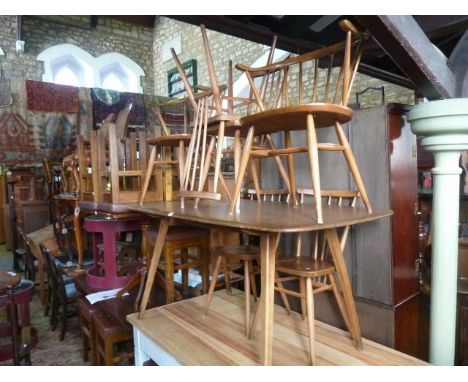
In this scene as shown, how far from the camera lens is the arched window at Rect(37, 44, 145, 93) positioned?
8.33 metres

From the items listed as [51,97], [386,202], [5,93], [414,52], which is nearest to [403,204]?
[386,202]

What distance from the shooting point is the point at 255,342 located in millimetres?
1616

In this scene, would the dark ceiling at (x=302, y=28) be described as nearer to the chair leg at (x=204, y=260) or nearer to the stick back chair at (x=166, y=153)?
the stick back chair at (x=166, y=153)

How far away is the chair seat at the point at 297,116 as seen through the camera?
124 centimetres

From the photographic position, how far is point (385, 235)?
69.7 inches

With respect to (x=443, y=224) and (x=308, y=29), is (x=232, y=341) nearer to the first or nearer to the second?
(x=443, y=224)

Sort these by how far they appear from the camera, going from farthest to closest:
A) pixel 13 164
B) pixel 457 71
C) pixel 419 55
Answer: pixel 13 164, pixel 457 71, pixel 419 55

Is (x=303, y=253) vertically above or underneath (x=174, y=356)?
above

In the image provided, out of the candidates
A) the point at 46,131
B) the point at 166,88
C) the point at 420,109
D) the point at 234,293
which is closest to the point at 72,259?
the point at 234,293

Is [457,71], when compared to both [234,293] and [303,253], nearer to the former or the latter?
[303,253]

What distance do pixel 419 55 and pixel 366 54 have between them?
1.28 m

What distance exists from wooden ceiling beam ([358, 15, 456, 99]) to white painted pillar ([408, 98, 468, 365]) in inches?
3.4

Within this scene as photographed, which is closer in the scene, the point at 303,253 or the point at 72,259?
the point at 303,253

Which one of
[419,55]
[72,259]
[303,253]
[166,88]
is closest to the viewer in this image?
[419,55]
